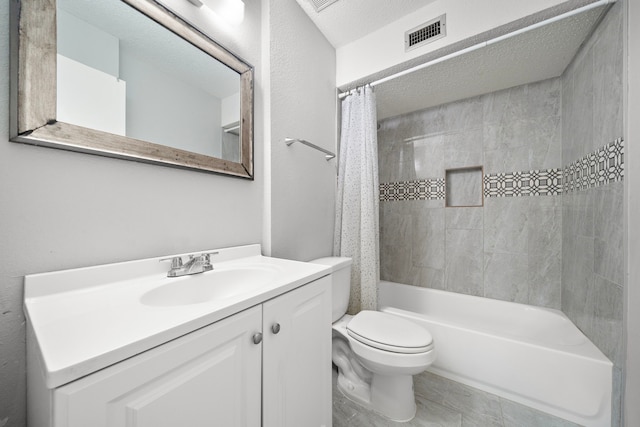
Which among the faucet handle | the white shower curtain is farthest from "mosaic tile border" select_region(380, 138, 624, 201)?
the faucet handle

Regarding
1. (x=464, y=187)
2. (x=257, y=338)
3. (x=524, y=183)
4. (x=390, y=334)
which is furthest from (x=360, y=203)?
(x=524, y=183)

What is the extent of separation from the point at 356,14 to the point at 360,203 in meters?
1.22

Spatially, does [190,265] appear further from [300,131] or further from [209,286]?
[300,131]

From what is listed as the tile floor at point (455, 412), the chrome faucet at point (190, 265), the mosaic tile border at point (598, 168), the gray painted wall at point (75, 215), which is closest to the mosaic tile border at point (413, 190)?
the mosaic tile border at point (598, 168)

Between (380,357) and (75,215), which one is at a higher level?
(75,215)

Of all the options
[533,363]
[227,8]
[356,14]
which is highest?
[356,14]

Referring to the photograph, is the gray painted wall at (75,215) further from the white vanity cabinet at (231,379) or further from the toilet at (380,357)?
the toilet at (380,357)

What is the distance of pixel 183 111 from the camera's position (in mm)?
972

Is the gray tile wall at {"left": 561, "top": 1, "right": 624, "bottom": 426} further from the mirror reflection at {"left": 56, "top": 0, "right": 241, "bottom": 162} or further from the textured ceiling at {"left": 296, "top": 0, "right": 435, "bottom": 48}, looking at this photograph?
the mirror reflection at {"left": 56, "top": 0, "right": 241, "bottom": 162}

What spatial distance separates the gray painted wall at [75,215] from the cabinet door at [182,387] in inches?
20.3

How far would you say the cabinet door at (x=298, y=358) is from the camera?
0.67 meters

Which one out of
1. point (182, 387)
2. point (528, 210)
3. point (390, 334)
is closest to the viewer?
point (182, 387)

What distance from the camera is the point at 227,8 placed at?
1.05 meters

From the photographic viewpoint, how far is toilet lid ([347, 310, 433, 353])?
1098mm
